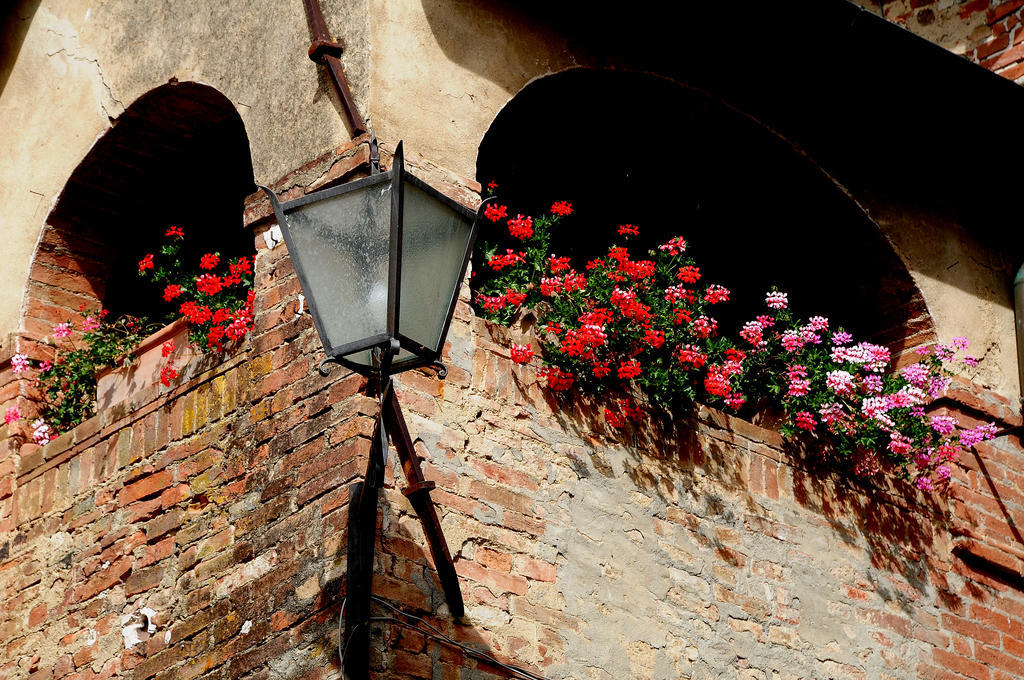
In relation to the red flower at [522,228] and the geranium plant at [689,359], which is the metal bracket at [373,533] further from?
the red flower at [522,228]

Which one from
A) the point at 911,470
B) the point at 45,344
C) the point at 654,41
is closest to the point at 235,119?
the point at 45,344

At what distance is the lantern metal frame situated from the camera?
3.88 metres

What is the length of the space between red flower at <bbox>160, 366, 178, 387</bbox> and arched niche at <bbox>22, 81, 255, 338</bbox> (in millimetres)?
1031

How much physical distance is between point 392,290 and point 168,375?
190cm

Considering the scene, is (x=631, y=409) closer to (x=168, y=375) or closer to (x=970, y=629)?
(x=168, y=375)

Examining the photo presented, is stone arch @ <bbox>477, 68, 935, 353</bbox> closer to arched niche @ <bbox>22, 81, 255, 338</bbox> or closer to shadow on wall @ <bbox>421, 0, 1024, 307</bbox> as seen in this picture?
shadow on wall @ <bbox>421, 0, 1024, 307</bbox>

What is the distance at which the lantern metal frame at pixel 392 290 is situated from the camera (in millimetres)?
3883

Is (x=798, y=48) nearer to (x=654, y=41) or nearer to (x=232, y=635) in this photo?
(x=654, y=41)

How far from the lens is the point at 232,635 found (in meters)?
4.73

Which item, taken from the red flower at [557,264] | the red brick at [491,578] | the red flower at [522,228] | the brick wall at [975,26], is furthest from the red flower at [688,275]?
the brick wall at [975,26]

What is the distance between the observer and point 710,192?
6.90 m

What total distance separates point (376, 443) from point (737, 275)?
3496mm

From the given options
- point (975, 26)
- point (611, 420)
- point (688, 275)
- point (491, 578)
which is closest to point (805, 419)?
point (688, 275)

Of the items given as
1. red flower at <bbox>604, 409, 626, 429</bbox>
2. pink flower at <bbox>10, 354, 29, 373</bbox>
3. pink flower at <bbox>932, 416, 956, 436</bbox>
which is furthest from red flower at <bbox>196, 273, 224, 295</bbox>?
pink flower at <bbox>932, 416, 956, 436</bbox>
